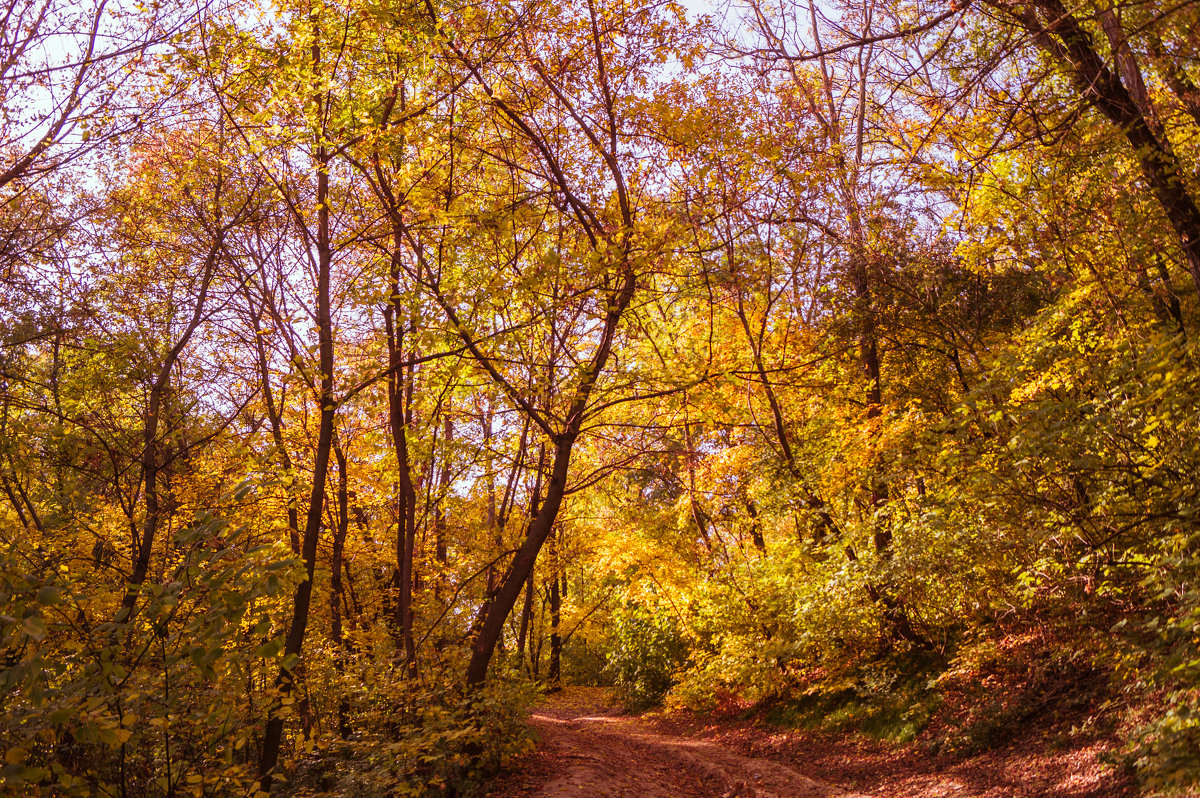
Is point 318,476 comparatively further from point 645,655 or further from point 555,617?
point 555,617

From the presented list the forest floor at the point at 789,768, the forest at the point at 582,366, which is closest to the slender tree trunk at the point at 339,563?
the forest at the point at 582,366

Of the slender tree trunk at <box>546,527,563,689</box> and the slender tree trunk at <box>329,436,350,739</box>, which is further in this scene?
the slender tree trunk at <box>546,527,563,689</box>

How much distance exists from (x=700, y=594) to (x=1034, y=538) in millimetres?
7125

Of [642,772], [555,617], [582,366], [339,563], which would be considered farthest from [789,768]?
[555,617]

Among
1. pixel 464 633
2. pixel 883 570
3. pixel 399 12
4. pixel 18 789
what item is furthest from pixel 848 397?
pixel 18 789

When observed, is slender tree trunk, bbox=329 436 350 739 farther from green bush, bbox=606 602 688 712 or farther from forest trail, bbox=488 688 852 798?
green bush, bbox=606 602 688 712

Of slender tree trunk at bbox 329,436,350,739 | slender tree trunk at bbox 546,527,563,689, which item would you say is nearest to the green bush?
slender tree trunk at bbox 546,527,563,689

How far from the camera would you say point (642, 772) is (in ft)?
27.3

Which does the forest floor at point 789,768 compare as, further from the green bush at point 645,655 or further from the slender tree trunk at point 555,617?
the slender tree trunk at point 555,617

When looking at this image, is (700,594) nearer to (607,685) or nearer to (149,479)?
(149,479)

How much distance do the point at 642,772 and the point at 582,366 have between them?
4.92m

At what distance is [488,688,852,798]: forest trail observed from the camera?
689 centimetres

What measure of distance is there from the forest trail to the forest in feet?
2.08

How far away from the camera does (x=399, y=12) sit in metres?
6.66
